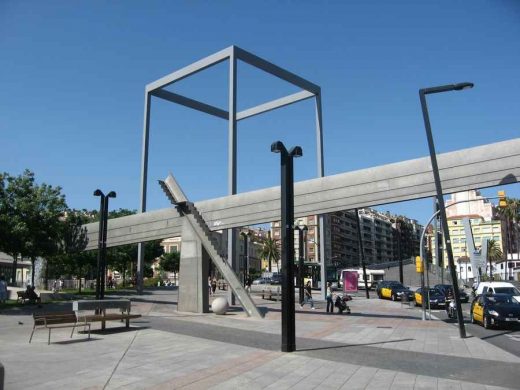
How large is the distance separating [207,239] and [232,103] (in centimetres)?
1348

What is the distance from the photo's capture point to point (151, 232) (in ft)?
102

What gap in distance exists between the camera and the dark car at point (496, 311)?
18.7 m

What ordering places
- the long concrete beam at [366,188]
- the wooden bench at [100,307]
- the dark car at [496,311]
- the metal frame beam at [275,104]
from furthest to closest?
the metal frame beam at [275,104] < the long concrete beam at [366,188] < the dark car at [496,311] < the wooden bench at [100,307]

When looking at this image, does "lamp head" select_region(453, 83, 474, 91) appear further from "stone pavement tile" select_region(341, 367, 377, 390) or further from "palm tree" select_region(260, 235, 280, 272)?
"palm tree" select_region(260, 235, 280, 272)

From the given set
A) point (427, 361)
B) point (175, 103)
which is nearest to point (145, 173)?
point (175, 103)

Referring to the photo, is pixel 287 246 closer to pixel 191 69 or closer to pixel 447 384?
pixel 447 384

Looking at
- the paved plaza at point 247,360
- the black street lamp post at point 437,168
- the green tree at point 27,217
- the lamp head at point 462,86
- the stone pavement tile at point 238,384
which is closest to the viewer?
the stone pavement tile at point 238,384

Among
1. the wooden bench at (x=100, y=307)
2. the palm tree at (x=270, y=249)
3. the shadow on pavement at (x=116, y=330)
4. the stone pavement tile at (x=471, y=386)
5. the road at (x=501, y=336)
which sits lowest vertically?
the road at (x=501, y=336)

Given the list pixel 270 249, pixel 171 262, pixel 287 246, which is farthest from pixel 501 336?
pixel 270 249

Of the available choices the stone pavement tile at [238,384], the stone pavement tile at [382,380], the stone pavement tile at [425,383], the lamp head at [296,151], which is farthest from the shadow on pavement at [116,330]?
the stone pavement tile at [425,383]

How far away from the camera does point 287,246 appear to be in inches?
485

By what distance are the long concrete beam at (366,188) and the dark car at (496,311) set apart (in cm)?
485

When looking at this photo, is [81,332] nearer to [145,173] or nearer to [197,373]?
[197,373]

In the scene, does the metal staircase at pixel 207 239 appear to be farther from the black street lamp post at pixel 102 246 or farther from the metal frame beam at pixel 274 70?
the metal frame beam at pixel 274 70
